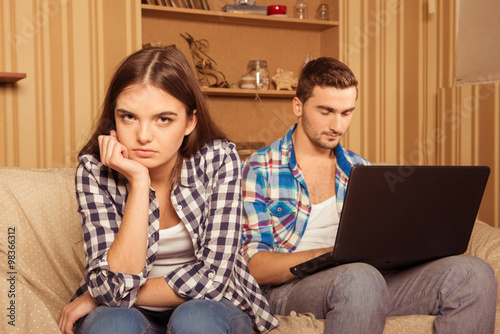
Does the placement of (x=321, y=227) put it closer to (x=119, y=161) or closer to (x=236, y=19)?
(x=119, y=161)

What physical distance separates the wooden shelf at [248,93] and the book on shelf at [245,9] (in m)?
0.45

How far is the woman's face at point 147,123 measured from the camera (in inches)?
50.2

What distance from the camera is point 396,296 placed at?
5.39 ft

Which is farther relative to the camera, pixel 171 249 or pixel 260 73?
pixel 260 73

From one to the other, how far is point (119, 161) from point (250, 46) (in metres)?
2.29

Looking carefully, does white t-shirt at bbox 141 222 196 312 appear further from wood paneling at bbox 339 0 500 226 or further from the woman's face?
wood paneling at bbox 339 0 500 226

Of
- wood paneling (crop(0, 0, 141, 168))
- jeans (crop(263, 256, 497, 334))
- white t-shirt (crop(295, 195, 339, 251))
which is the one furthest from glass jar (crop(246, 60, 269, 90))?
jeans (crop(263, 256, 497, 334))

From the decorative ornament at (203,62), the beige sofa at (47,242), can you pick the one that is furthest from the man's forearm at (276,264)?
the decorative ornament at (203,62)

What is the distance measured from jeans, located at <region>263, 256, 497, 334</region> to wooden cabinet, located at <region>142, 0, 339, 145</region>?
1.73m

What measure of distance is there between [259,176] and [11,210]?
74cm

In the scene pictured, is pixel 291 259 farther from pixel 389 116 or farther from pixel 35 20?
pixel 389 116

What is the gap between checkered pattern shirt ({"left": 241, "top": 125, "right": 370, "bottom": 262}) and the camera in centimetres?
167

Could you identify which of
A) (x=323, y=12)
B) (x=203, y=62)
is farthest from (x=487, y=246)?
(x=323, y=12)

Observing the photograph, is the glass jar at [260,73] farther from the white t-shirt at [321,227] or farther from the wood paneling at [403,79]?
the white t-shirt at [321,227]
